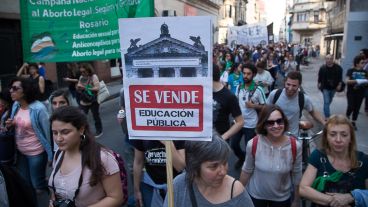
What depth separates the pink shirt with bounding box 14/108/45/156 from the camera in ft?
14.4

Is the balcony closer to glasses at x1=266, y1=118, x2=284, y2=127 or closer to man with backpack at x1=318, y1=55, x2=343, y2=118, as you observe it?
man with backpack at x1=318, y1=55, x2=343, y2=118

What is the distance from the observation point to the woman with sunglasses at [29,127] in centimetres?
436

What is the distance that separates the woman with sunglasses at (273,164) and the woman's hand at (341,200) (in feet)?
1.81

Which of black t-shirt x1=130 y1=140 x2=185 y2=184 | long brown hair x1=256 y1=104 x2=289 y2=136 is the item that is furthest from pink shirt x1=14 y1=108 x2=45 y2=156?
long brown hair x1=256 y1=104 x2=289 y2=136

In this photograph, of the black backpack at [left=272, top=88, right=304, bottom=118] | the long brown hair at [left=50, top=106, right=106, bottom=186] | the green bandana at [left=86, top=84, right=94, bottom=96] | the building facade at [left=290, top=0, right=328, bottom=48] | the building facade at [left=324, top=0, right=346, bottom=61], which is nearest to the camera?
the long brown hair at [left=50, top=106, right=106, bottom=186]

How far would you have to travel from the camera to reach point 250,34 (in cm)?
2238

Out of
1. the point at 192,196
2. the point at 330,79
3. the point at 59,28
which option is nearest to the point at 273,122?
the point at 192,196

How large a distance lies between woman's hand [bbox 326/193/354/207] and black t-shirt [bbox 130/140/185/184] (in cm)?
121

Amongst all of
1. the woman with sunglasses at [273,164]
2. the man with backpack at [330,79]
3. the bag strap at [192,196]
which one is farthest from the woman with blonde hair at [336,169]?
the man with backpack at [330,79]

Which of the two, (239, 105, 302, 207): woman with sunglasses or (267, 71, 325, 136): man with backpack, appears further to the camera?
(267, 71, 325, 136): man with backpack

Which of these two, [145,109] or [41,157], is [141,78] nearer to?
[145,109]

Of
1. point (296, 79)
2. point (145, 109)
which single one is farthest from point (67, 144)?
point (296, 79)

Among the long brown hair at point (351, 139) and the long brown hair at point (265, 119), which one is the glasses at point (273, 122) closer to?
the long brown hair at point (265, 119)

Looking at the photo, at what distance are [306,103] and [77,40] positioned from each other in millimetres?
2928
